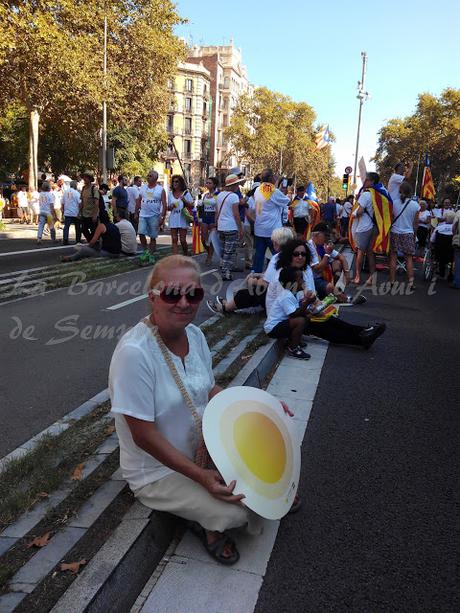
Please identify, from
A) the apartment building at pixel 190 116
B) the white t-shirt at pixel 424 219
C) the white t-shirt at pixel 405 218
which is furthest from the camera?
the apartment building at pixel 190 116

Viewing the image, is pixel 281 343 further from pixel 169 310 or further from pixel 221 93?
pixel 221 93

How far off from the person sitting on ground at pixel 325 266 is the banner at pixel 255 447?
184 inches

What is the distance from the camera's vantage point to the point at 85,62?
2272 cm

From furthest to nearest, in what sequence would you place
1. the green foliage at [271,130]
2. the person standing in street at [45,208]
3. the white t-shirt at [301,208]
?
the green foliage at [271,130], the person standing in street at [45,208], the white t-shirt at [301,208]

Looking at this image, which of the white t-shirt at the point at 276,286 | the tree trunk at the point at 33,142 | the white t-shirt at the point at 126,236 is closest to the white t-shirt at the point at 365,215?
the white t-shirt at the point at 276,286

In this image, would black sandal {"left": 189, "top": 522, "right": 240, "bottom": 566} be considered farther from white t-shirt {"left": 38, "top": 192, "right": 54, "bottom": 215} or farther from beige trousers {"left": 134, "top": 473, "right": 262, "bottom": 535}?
white t-shirt {"left": 38, "top": 192, "right": 54, "bottom": 215}

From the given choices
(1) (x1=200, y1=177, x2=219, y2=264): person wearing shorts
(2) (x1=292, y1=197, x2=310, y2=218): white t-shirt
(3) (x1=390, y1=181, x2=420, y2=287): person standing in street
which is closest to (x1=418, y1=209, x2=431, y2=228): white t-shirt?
(2) (x1=292, y1=197, x2=310, y2=218): white t-shirt

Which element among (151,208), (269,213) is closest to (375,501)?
(269,213)

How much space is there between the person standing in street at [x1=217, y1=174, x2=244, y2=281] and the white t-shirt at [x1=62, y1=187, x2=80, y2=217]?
20.4ft

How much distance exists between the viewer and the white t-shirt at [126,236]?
12617 mm

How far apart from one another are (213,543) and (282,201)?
7.67 meters

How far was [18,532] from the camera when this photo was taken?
96.3 inches

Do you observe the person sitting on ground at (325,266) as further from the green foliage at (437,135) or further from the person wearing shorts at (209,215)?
the green foliage at (437,135)

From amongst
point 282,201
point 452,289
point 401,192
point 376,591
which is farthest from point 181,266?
point 452,289
